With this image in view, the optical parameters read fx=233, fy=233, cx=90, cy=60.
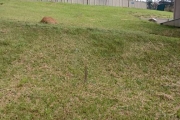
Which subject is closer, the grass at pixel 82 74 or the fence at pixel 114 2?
the grass at pixel 82 74

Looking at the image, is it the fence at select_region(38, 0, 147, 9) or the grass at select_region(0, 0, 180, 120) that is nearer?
the grass at select_region(0, 0, 180, 120)

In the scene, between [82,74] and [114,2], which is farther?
[114,2]

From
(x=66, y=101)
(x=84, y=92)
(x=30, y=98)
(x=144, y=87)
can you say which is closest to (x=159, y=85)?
(x=144, y=87)

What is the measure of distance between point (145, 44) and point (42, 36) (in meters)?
2.38

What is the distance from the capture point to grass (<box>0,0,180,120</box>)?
10.7ft

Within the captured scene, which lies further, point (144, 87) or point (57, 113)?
point (144, 87)

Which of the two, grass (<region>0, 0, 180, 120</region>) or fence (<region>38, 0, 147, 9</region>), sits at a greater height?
fence (<region>38, 0, 147, 9</region>)

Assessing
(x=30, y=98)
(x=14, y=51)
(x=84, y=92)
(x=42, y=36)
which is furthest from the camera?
(x=42, y=36)

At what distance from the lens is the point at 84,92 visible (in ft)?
11.9

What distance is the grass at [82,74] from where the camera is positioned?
3.27 metres

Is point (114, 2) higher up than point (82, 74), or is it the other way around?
point (114, 2)

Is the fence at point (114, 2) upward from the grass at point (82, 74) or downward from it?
upward

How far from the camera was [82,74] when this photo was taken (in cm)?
413

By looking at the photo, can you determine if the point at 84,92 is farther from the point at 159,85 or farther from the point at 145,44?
the point at 145,44
